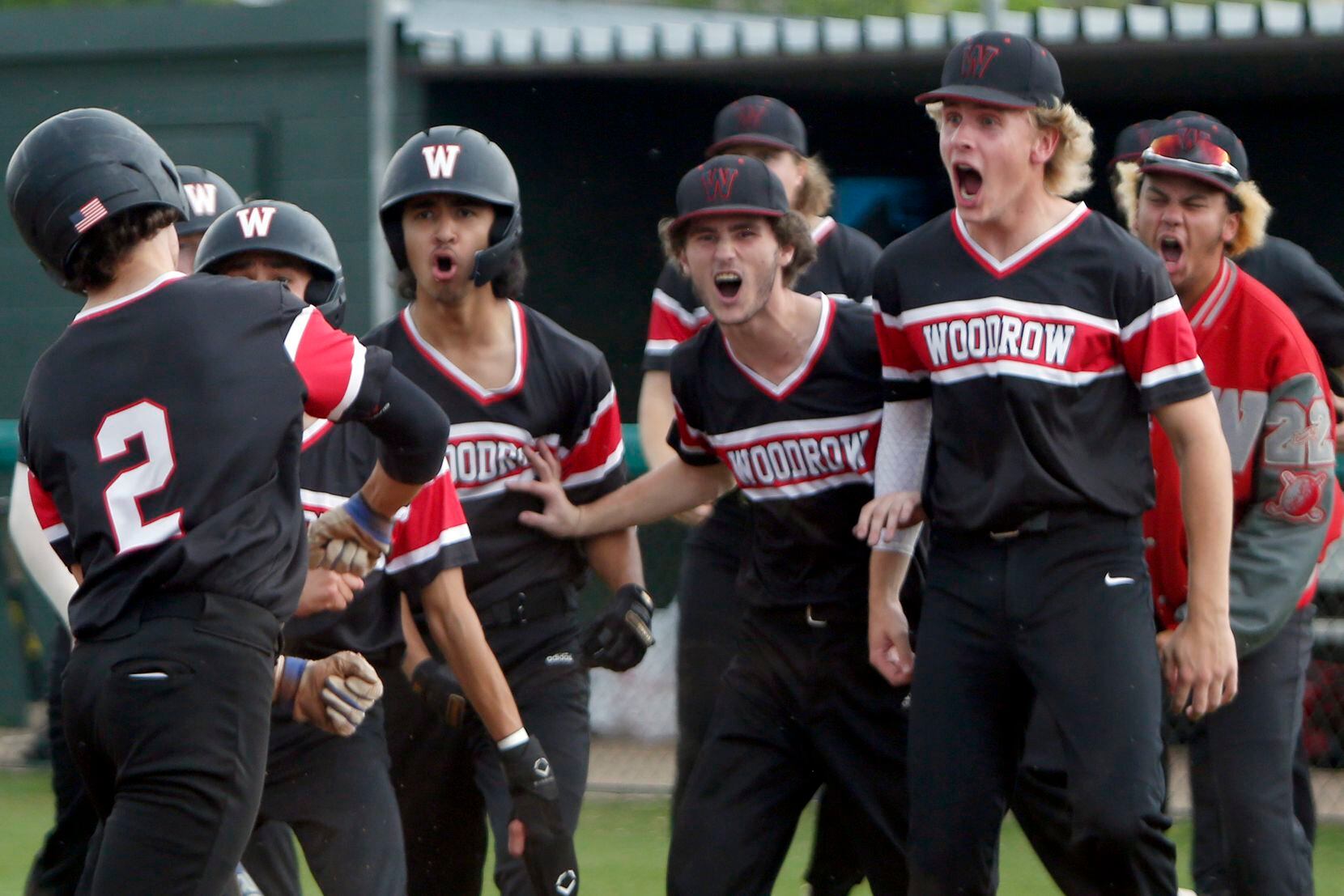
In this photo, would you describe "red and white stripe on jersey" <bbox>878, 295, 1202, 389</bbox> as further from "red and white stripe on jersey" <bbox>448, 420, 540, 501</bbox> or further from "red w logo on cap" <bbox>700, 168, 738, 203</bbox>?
"red and white stripe on jersey" <bbox>448, 420, 540, 501</bbox>

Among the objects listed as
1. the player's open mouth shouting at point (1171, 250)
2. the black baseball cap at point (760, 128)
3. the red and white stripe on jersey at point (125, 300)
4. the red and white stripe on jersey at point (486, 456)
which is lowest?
the red and white stripe on jersey at point (486, 456)

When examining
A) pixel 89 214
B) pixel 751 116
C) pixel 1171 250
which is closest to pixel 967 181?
pixel 1171 250

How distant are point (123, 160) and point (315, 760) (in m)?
1.64

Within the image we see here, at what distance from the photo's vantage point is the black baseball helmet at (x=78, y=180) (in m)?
3.48

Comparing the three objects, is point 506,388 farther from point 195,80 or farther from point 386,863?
point 195,80

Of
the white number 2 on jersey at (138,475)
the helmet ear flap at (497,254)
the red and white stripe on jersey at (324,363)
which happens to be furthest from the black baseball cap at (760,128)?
the white number 2 on jersey at (138,475)

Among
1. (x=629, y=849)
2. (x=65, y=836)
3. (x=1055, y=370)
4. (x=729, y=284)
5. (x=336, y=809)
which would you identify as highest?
(x=729, y=284)

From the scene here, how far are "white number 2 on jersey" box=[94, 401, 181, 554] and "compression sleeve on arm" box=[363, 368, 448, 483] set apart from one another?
484 millimetres

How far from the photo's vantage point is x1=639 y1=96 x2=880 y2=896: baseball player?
5430 millimetres

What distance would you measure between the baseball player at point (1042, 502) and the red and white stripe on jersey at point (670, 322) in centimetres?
194

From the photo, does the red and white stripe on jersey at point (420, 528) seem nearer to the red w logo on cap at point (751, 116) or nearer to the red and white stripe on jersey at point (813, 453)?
the red and white stripe on jersey at point (813, 453)

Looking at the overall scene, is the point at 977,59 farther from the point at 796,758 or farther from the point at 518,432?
the point at 796,758

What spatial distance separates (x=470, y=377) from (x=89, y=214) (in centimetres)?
183

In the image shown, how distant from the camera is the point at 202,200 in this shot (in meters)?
5.47
